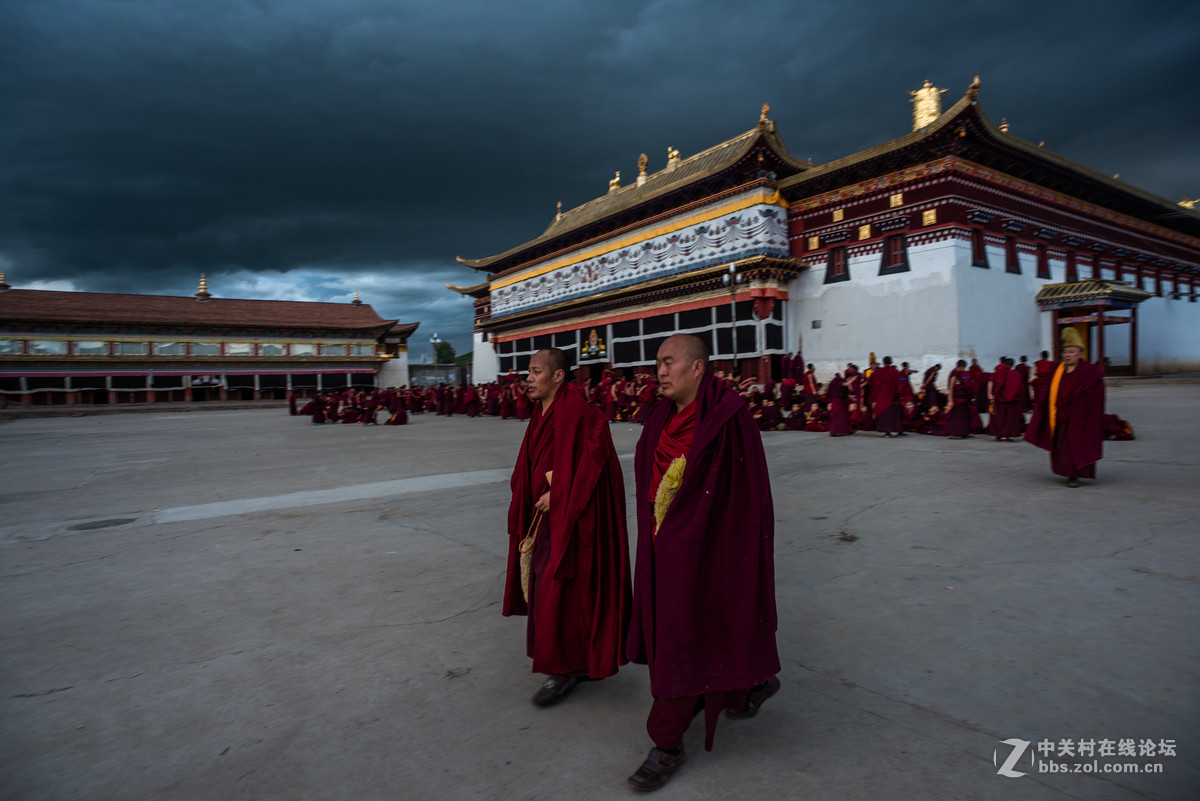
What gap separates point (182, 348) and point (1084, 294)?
4776 cm

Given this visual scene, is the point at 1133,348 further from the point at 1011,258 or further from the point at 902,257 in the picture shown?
the point at 902,257

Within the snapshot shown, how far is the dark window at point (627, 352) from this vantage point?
2383 centimetres

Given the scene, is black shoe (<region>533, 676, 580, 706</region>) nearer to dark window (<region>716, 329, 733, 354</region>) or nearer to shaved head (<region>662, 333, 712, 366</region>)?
shaved head (<region>662, 333, 712, 366</region>)

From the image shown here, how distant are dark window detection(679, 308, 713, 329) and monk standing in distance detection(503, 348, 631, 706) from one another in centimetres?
1896

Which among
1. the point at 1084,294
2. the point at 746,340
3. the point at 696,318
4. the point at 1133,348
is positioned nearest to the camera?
the point at 1084,294

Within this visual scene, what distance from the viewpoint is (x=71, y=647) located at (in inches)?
117

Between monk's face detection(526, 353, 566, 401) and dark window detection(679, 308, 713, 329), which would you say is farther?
dark window detection(679, 308, 713, 329)

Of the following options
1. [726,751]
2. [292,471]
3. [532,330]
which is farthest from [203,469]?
[532,330]

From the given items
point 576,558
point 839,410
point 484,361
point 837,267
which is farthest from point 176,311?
point 576,558

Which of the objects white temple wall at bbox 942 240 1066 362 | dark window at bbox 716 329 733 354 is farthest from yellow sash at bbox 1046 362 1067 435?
dark window at bbox 716 329 733 354

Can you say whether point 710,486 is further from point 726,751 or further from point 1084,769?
point 1084,769

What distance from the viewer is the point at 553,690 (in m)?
2.43

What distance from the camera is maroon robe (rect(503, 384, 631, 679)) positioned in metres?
2.42

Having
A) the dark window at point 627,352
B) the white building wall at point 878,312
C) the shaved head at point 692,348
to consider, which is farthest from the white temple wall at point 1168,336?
the shaved head at point 692,348
